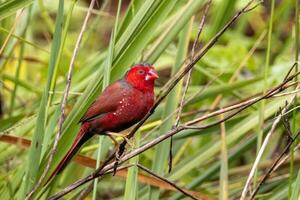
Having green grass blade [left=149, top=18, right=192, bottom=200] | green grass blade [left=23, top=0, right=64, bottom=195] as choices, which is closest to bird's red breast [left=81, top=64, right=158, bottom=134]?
green grass blade [left=149, top=18, right=192, bottom=200]

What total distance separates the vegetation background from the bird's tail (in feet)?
0.09

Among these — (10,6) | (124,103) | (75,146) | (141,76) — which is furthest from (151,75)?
(10,6)

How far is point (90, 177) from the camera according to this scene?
2283 mm

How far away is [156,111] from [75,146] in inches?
30.5

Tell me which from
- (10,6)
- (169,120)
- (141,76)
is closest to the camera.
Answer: (10,6)

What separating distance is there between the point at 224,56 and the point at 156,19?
4.73ft

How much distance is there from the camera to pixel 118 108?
2.67 meters

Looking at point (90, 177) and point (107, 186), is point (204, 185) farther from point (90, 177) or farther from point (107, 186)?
point (90, 177)

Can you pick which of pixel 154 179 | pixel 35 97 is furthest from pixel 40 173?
pixel 35 97

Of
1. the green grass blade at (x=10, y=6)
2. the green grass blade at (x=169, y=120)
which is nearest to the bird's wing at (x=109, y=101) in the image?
the green grass blade at (x=169, y=120)

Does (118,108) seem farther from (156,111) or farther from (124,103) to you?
(156,111)

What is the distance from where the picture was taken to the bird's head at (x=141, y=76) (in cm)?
273

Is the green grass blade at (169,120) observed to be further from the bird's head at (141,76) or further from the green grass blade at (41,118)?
the green grass blade at (41,118)

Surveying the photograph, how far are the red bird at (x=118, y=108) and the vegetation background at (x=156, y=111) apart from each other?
37 mm
